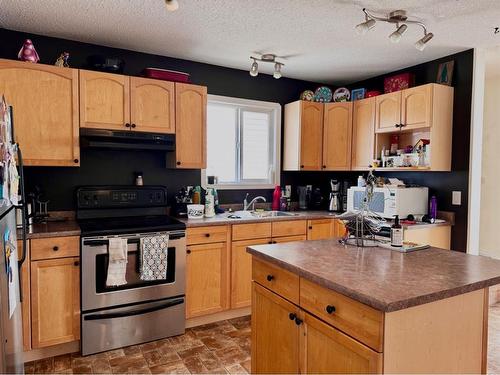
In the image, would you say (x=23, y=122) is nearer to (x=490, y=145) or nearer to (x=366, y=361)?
(x=366, y=361)

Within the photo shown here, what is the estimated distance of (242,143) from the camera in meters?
3.95

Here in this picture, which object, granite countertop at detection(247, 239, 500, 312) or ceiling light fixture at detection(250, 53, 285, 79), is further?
ceiling light fixture at detection(250, 53, 285, 79)

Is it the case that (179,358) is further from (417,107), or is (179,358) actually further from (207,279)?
(417,107)

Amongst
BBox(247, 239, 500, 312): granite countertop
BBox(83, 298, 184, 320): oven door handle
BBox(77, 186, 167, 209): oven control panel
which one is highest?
BBox(77, 186, 167, 209): oven control panel

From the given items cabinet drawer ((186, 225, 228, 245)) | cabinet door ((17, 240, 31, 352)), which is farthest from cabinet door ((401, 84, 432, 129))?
cabinet door ((17, 240, 31, 352))

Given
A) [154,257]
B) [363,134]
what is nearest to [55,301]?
[154,257]

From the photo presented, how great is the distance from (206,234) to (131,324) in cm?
90

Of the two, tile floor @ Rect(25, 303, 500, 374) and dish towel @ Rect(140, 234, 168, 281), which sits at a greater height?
dish towel @ Rect(140, 234, 168, 281)

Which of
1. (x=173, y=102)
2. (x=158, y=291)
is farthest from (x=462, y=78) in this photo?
(x=158, y=291)

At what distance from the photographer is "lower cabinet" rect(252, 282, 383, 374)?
132 centimetres

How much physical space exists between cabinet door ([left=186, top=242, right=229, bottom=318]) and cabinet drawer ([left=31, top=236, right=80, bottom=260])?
87cm

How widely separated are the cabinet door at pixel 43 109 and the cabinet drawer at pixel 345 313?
2.19 meters

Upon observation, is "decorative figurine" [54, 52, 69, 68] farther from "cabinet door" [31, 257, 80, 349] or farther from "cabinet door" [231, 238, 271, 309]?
"cabinet door" [231, 238, 271, 309]

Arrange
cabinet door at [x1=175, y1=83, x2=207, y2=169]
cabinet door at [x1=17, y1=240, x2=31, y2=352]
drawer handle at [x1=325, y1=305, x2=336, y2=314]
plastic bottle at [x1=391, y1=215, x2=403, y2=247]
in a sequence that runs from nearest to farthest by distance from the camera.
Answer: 1. drawer handle at [x1=325, y1=305, x2=336, y2=314]
2. plastic bottle at [x1=391, y1=215, x2=403, y2=247]
3. cabinet door at [x1=17, y1=240, x2=31, y2=352]
4. cabinet door at [x1=175, y1=83, x2=207, y2=169]
